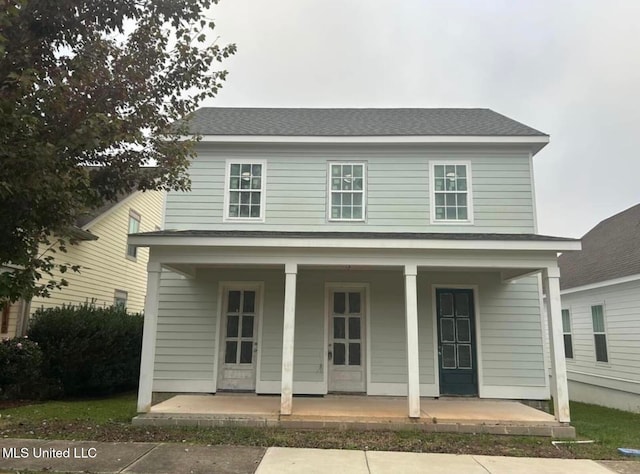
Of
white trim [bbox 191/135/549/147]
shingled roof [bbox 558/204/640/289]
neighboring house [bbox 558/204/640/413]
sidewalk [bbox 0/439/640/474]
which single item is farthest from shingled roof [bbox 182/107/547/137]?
sidewalk [bbox 0/439/640/474]

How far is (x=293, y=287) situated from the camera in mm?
7598

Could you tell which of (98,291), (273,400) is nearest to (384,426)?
(273,400)

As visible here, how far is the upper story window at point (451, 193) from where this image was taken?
963 cm

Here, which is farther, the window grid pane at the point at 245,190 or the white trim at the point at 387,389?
the window grid pane at the point at 245,190

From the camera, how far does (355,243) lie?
7.45m

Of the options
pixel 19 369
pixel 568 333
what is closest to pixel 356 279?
pixel 19 369

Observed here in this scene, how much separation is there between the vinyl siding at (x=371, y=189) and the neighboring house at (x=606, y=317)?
12.7 feet

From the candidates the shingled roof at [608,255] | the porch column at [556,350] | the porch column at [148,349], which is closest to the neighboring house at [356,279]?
the porch column at [148,349]

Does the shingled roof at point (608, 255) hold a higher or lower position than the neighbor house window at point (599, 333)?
higher

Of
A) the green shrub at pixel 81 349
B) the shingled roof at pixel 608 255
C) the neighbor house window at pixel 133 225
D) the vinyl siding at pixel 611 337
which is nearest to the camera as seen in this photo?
the green shrub at pixel 81 349

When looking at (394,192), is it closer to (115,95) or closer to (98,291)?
(115,95)

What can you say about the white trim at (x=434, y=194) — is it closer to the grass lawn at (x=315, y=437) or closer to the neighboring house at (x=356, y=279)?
the neighboring house at (x=356, y=279)

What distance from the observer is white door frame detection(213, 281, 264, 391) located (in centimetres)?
929

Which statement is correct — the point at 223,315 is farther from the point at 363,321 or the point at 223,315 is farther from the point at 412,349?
the point at 412,349
